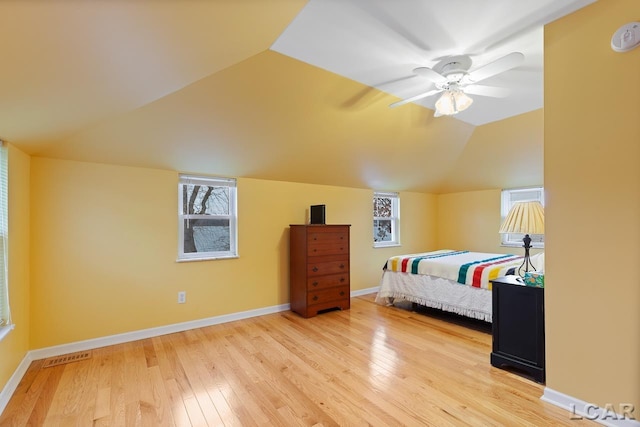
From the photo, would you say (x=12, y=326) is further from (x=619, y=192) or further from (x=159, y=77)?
(x=619, y=192)

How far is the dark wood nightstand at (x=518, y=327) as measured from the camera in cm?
214

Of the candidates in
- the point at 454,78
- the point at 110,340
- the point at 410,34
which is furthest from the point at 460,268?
the point at 110,340

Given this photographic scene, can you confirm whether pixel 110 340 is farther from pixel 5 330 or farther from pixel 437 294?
pixel 437 294

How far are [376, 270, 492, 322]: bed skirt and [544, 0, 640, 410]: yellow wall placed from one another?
3.83 ft

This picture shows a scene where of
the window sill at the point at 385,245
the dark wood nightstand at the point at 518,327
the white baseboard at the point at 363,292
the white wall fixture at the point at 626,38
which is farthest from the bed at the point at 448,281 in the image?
the white wall fixture at the point at 626,38

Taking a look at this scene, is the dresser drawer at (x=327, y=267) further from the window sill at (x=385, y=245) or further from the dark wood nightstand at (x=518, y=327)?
the dark wood nightstand at (x=518, y=327)

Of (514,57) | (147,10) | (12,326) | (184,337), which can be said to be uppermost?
(514,57)

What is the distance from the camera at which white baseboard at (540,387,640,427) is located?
1.64 m

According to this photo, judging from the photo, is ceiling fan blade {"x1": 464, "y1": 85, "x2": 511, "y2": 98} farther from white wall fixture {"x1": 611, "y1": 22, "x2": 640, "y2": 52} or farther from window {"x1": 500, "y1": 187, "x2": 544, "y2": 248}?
window {"x1": 500, "y1": 187, "x2": 544, "y2": 248}

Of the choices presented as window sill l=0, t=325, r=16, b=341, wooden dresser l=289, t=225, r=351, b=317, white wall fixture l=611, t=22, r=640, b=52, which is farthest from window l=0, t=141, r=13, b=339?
white wall fixture l=611, t=22, r=640, b=52

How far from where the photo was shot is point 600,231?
5.75 ft

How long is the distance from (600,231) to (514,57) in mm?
1181

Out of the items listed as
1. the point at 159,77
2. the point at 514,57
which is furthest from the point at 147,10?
the point at 514,57

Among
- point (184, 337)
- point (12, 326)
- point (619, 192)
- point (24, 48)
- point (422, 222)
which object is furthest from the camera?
point (422, 222)
